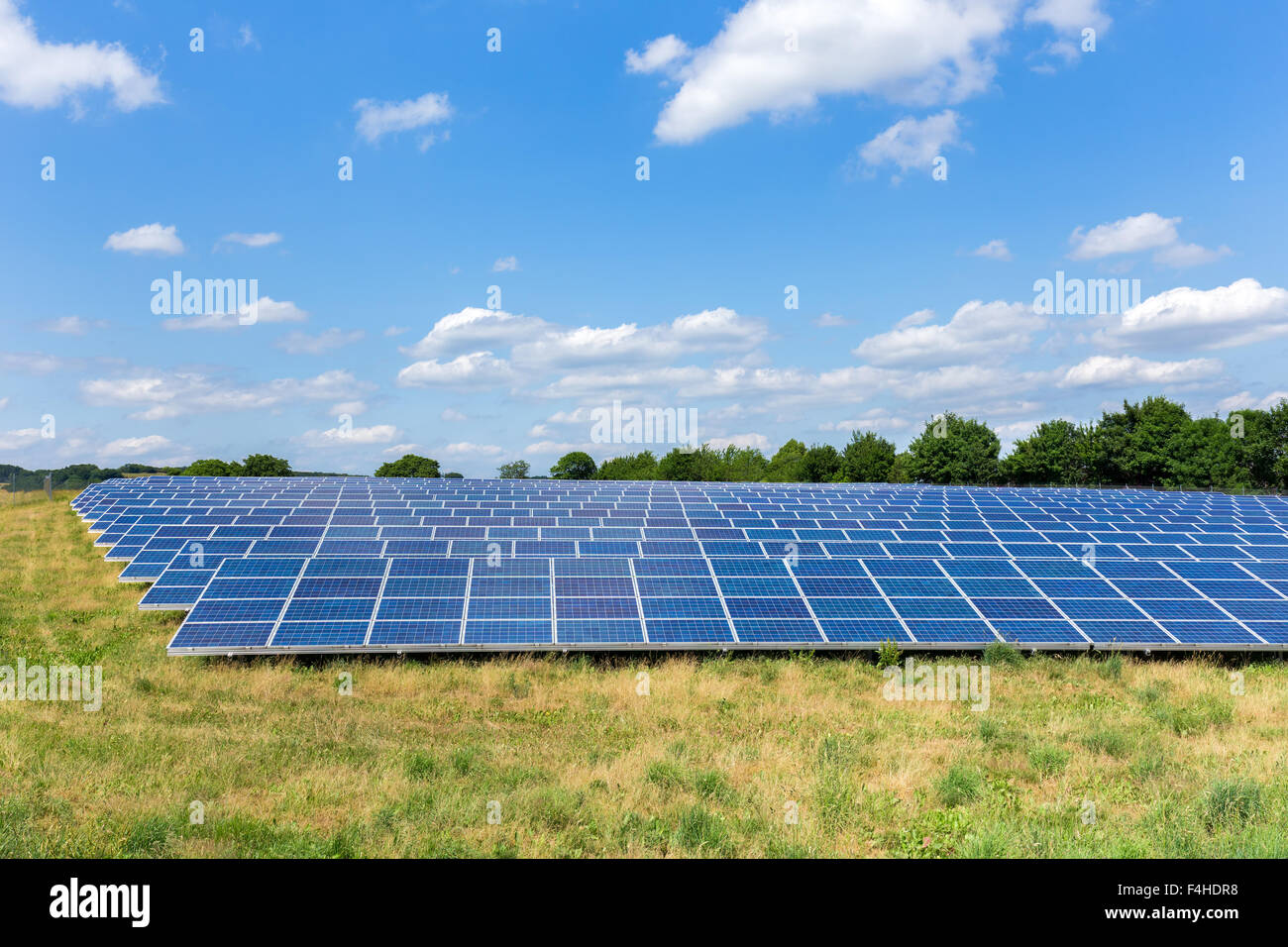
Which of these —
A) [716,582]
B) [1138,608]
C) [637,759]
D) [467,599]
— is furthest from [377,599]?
[1138,608]

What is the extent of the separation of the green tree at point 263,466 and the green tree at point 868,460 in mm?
77317

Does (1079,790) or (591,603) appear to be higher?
(591,603)

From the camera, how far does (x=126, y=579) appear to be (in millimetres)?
24891

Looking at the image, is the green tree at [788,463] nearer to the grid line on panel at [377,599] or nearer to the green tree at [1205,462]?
the green tree at [1205,462]

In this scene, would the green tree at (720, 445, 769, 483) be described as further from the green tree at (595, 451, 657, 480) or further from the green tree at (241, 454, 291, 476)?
the green tree at (241, 454, 291, 476)

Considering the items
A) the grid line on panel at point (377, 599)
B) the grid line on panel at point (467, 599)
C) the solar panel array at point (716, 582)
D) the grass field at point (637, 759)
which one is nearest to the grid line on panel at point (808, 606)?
the solar panel array at point (716, 582)

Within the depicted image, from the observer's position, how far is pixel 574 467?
391 feet

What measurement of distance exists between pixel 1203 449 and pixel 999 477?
71.0 feet

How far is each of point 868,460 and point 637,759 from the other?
354 feet

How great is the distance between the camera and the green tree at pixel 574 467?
4685 inches
